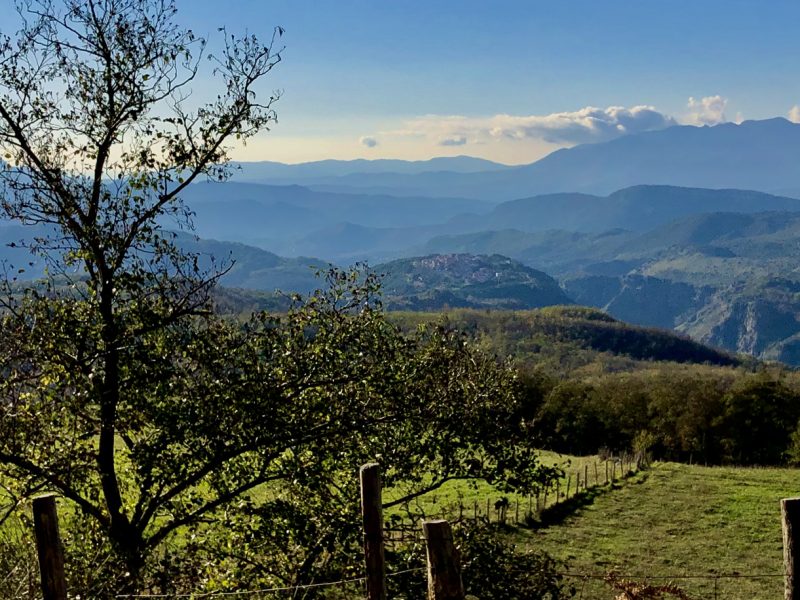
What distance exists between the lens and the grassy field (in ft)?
79.7

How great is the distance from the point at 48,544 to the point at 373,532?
2593 millimetres

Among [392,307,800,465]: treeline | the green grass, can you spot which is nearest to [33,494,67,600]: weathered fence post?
the green grass

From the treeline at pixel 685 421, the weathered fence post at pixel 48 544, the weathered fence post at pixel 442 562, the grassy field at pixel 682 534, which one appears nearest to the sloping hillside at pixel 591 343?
the treeline at pixel 685 421

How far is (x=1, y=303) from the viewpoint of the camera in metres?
8.52

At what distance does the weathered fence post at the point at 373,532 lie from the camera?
226 inches

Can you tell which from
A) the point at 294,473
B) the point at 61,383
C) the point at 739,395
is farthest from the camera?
the point at 739,395

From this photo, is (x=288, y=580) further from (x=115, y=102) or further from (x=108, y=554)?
(x=115, y=102)

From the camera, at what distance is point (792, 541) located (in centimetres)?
607

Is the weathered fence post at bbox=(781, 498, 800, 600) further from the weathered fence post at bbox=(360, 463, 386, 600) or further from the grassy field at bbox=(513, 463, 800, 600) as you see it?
the grassy field at bbox=(513, 463, 800, 600)

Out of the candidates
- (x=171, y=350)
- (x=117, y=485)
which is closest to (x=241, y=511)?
(x=117, y=485)

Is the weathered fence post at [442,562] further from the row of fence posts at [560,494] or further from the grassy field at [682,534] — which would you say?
the row of fence posts at [560,494]

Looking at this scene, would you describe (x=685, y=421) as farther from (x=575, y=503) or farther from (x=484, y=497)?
(x=484, y=497)

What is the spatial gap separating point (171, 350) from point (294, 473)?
84.0 inches

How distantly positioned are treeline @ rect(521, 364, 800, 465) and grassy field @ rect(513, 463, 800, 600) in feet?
42.2
